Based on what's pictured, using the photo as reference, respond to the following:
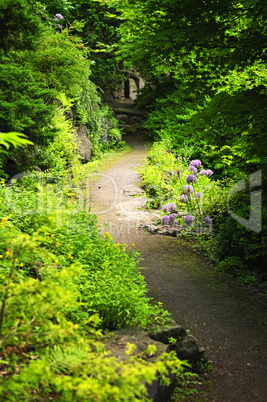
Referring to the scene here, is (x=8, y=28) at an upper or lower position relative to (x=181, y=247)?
upper

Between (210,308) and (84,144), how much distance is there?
869cm

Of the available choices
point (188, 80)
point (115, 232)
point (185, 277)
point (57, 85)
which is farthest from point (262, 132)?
point (57, 85)

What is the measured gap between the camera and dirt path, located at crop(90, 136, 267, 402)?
10.7 feet

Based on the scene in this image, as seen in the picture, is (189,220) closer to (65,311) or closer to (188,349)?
(188,349)

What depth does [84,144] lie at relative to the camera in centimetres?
1193

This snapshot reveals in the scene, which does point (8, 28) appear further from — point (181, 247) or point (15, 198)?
point (181, 247)

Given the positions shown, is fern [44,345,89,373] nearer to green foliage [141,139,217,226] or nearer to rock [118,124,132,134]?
green foliage [141,139,217,226]

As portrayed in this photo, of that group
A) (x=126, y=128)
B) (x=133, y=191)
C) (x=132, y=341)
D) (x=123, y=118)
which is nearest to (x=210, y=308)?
(x=132, y=341)

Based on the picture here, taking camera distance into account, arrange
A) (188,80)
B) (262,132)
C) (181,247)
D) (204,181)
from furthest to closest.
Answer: (204,181) < (181,247) < (188,80) < (262,132)

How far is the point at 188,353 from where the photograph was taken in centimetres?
332

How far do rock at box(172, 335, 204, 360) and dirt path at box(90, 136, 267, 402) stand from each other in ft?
0.75

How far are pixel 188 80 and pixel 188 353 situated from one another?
4.00 m

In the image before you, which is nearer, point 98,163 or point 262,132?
point 262,132

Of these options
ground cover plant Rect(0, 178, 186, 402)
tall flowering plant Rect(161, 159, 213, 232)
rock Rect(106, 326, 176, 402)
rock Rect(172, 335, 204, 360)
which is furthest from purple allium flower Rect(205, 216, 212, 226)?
rock Rect(106, 326, 176, 402)
